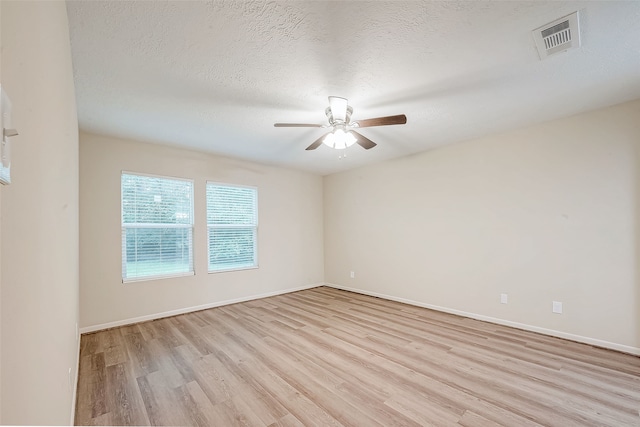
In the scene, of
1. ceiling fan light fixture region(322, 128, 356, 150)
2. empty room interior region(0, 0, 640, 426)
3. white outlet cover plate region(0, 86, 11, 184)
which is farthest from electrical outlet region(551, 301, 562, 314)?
white outlet cover plate region(0, 86, 11, 184)

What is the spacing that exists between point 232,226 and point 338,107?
3.12 meters

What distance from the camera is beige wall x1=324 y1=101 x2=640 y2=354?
2.87 m

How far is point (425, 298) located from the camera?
4.44 meters

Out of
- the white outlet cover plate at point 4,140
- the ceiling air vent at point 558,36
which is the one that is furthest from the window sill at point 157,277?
the ceiling air vent at point 558,36

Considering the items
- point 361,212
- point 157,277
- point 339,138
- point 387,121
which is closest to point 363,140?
point 339,138

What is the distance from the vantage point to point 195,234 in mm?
4367

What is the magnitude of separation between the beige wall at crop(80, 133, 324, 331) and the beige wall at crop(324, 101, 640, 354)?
1635mm

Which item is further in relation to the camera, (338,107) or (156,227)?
(156,227)

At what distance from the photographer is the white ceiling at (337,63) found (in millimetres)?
1630

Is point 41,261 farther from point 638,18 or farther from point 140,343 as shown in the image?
point 638,18

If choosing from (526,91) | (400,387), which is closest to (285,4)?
(526,91)

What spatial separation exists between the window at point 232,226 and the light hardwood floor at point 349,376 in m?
1.27

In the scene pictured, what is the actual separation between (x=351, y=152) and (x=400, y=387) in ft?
10.7

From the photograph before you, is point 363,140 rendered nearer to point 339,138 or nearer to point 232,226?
point 339,138
